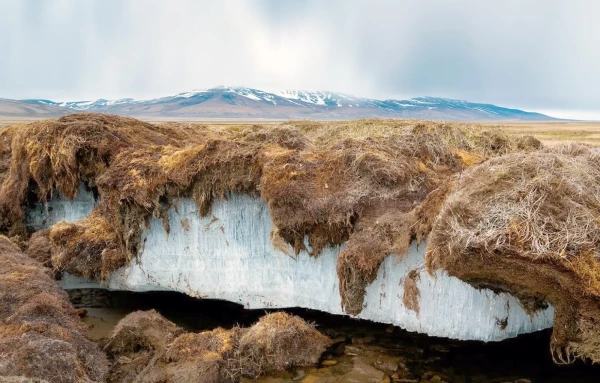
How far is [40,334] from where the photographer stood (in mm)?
9266

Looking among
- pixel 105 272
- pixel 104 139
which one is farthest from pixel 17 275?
pixel 104 139

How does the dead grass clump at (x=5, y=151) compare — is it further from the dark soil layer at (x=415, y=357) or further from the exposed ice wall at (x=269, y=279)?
the dark soil layer at (x=415, y=357)

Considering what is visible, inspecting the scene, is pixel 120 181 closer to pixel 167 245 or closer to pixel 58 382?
pixel 167 245

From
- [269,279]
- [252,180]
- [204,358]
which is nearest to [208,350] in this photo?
[204,358]

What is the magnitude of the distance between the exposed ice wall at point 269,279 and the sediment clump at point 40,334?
310 centimetres

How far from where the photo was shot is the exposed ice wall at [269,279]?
34.0 feet

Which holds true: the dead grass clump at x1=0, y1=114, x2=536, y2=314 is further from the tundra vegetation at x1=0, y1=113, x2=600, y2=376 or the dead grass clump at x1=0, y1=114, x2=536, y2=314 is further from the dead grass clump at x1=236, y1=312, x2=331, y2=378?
the dead grass clump at x1=236, y1=312, x2=331, y2=378

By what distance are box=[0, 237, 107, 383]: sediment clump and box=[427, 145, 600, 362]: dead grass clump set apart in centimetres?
723

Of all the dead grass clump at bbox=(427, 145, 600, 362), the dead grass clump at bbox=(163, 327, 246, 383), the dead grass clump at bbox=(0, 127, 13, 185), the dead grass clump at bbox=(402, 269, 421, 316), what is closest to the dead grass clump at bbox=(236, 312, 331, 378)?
the dead grass clump at bbox=(163, 327, 246, 383)

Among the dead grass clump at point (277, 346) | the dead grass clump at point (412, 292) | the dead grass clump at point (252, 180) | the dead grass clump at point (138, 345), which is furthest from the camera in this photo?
the dead grass clump at point (252, 180)

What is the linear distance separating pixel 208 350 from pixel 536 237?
7180 mm

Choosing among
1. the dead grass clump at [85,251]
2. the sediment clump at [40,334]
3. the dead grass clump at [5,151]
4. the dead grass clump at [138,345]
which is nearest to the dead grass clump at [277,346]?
the dead grass clump at [138,345]

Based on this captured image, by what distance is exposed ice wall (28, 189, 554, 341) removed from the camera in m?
10.4

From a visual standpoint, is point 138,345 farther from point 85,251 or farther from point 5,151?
point 5,151
